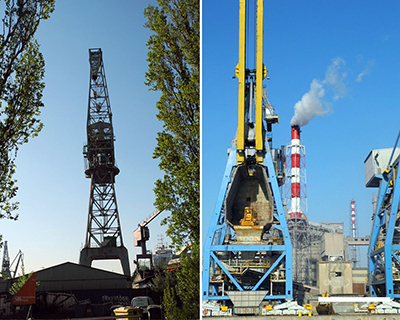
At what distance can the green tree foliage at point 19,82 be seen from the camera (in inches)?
101

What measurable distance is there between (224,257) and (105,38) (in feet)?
14.0

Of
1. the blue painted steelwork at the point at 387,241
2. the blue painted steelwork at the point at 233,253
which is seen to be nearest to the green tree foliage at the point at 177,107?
the blue painted steelwork at the point at 387,241

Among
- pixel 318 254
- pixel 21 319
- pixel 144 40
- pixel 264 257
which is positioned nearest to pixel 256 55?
pixel 264 257

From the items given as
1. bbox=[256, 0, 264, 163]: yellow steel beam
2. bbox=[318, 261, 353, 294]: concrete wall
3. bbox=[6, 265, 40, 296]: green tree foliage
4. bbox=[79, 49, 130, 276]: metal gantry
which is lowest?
bbox=[318, 261, 353, 294]: concrete wall

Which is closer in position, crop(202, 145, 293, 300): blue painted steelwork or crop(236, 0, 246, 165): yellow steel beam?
crop(236, 0, 246, 165): yellow steel beam

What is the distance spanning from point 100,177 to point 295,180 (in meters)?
17.2

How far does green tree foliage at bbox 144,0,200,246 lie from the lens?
9.10 ft

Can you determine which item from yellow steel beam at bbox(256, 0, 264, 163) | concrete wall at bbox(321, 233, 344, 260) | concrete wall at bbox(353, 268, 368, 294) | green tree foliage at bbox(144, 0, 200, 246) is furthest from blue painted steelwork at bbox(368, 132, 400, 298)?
concrete wall at bbox(321, 233, 344, 260)

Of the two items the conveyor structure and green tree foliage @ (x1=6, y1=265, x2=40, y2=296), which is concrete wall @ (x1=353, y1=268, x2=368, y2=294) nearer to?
the conveyor structure

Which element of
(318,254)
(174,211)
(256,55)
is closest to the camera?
(174,211)

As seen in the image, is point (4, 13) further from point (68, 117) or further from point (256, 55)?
point (256, 55)

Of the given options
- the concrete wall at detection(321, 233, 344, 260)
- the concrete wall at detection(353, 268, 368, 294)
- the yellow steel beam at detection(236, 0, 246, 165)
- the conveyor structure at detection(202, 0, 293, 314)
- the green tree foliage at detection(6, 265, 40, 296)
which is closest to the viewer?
the green tree foliage at detection(6, 265, 40, 296)

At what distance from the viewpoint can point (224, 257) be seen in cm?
652

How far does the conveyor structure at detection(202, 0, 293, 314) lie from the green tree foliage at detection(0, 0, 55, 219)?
139 inches
